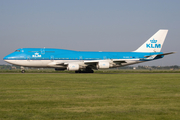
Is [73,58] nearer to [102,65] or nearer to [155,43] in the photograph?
[102,65]

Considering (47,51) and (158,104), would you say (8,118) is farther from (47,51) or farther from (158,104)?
(47,51)

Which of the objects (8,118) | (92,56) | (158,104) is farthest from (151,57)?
(8,118)

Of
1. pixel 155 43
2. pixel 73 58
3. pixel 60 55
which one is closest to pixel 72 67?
pixel 73 58

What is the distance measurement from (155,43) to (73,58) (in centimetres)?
1692

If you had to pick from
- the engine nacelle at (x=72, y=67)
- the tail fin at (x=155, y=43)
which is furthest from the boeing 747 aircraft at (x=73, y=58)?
the tail fin at (x=155, y=43)

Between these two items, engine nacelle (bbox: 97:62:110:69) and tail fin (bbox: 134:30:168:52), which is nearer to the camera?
engine nacelle (bbox: 97:62:110:69)

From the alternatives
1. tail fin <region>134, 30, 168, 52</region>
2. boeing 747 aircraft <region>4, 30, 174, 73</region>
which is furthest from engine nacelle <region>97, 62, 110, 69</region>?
tail fin <region>134, 30, 168, 52</region>

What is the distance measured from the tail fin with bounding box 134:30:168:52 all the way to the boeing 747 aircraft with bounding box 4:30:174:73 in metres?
0.91

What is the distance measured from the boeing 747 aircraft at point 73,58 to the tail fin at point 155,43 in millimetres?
907

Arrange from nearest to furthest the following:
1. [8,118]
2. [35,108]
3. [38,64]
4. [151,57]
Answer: [8,118] → [35,108] → [38,64] → [151,57]

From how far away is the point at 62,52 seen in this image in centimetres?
4375

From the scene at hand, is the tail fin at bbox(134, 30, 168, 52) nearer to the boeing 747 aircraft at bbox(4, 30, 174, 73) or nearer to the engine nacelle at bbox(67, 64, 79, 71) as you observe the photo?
the boeing 747 aircraft at bbox(4, 30, 174, 73)

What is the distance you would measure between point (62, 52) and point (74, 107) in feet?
112

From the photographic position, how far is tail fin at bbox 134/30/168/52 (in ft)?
157
